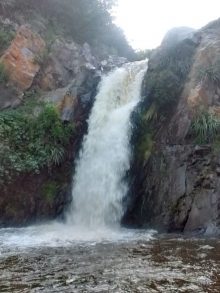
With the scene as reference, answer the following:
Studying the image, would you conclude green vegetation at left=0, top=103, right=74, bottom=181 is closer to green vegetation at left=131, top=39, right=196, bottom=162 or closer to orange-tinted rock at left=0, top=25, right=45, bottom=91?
orange-tinted rock at left=0, top=25, right=45, bottom=91

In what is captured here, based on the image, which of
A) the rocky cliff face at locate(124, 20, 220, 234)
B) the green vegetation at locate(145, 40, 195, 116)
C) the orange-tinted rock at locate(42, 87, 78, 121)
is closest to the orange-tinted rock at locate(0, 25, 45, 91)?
the orange-tinted rock at locate(42, 87, 78, 121)

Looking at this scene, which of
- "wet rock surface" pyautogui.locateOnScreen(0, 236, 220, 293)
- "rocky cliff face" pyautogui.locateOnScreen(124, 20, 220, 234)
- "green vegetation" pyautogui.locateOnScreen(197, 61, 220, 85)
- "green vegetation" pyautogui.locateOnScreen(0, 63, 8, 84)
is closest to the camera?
"wet rock surface" pyautogui.locateOnScreen(0, 236, 220, 293)

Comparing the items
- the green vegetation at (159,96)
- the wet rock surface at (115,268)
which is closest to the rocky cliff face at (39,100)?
the green vegetation at (159,96)

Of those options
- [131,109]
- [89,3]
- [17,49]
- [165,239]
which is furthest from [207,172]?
[89,3]

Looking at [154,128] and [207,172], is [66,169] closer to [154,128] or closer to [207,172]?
[154,128]

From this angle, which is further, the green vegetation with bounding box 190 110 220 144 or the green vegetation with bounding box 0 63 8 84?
the green vegetation with bounding box 0 63 8 84

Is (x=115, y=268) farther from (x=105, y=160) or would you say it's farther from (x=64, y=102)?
(x=64, y=102)

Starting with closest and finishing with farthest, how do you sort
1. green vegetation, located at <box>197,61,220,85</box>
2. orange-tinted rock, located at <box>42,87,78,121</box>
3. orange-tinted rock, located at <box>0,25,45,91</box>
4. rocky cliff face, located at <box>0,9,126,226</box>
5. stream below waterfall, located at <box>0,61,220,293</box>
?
stream below waterfall, located at <box>0,61,220,293</box>, rocky cliff face, located at <box>0,9,126,226</box>, green vegetation, located at <box>197,61,220,85</box>, orange-tinted rock, located at <box>42,87,78,121</box>, orange-tinted rock, located at <box>0,25,45,91</box>

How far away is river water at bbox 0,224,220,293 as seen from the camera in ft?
18.2

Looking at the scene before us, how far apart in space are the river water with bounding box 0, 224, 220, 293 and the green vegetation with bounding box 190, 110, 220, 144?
3.26 metres

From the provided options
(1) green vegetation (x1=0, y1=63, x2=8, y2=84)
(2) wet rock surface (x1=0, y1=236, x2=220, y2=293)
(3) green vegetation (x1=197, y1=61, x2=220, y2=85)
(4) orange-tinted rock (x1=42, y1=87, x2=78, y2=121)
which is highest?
(1) green vegetation (x1=0, y1=63, x2=8, y2=84)

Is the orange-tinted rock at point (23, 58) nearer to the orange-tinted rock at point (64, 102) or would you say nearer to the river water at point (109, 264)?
the orange-tinted rock at point (64, 102)

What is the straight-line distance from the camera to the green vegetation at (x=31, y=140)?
1313 centimetres

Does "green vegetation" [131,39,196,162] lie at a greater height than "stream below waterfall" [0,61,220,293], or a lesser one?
greater
